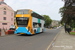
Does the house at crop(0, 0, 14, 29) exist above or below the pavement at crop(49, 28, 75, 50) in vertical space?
above

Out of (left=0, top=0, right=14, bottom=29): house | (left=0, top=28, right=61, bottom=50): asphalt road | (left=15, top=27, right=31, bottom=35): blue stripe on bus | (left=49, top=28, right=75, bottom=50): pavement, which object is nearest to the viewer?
(left=49, top=28, right=75, bottom=50): pavement

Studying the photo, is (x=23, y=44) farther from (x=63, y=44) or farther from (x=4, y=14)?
(x=4, y=14)

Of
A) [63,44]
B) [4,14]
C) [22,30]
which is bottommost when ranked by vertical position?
[63,44]

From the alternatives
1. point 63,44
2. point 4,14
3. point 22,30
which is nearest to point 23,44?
point 63,44

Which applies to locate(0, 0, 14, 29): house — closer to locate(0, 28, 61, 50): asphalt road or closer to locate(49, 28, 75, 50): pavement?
locate(0, 28, 61, 50): asphalt road

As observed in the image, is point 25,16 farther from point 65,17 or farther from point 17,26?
point 65,17

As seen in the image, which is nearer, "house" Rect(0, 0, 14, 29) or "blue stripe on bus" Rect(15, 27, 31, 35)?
"blue stripe on bus" Rect(15, 27, 31, 35)

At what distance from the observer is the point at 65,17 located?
1773 centimetres

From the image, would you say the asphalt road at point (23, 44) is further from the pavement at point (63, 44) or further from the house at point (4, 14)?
the house at point (4, 14)

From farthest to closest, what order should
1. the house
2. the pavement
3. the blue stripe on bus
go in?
the house, the blue stripe on bus, the pavement

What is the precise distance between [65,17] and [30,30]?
7.12 m

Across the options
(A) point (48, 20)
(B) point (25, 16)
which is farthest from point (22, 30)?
(A) point (48, 20)

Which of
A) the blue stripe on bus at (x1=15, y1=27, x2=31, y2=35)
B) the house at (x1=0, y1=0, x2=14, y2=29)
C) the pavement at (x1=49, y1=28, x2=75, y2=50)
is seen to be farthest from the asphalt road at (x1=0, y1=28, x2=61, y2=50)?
the house at (x1=0, y1=0, x2=14, y2=29)

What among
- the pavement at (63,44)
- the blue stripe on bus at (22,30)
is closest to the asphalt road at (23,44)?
the pavement at (63,44)
